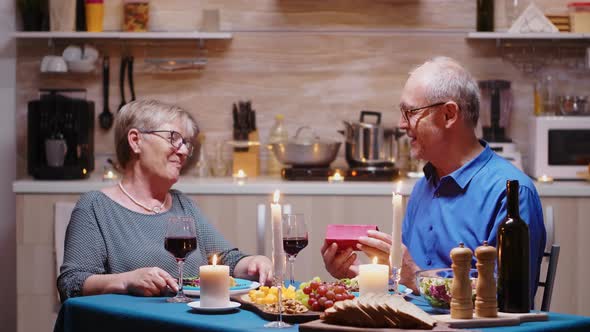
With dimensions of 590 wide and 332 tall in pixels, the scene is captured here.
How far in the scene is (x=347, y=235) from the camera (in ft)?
8.80


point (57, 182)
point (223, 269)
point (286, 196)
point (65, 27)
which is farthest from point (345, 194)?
point (223, 269)

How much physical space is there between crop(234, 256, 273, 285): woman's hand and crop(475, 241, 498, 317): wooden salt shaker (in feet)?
3.01

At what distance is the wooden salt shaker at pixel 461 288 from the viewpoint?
2.11 meters

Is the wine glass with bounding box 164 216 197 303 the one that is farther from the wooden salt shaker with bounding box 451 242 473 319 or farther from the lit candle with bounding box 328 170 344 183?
the lit candle with bounding box 328 170 344 183

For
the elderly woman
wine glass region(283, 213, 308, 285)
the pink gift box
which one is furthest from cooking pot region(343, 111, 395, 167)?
wine glass region(283, 213, 308, 285)

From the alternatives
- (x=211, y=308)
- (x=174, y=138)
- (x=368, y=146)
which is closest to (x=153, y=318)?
(x=211, y=308)

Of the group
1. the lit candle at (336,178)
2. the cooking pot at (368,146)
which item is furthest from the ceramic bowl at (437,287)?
the cooking pot at (368,146)

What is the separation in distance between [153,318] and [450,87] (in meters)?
1.21

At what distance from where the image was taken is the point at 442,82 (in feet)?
9.69

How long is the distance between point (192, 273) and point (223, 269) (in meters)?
0.74

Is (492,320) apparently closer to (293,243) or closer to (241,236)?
(293,243)

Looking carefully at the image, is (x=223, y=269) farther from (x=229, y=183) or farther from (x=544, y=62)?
(x=544, y=62)

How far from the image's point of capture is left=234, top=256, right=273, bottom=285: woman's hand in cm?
294

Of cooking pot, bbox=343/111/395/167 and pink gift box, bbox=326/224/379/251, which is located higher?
cooking pot, bbox=343/111/395/167
